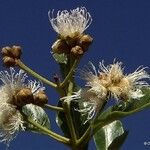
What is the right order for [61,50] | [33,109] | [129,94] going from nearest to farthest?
[129,94]
[61,50]
[33,109]

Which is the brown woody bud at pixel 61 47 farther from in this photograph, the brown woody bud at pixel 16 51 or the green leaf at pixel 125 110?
the green leaf at pixel 125 110

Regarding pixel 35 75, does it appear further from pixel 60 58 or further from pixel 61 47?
pixel 60 58

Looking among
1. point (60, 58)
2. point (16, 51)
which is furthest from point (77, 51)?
point (60, 58)

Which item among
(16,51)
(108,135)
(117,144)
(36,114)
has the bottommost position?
(108,135)

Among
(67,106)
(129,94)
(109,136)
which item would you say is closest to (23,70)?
(67,106)

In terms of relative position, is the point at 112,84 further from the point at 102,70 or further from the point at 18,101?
the point at 18,101
